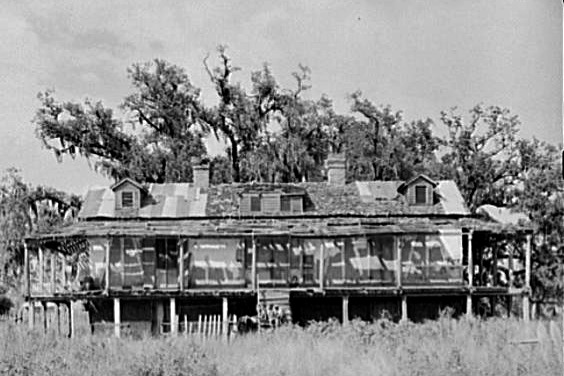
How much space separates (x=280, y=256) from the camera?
26.5m

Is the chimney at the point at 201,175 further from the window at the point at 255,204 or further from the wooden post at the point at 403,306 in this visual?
the wooden post at the point at 403,306

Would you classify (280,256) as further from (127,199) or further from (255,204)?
(127,199)

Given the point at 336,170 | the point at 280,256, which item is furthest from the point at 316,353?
the point at 336,170

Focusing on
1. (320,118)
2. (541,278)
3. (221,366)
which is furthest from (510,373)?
(320,118)

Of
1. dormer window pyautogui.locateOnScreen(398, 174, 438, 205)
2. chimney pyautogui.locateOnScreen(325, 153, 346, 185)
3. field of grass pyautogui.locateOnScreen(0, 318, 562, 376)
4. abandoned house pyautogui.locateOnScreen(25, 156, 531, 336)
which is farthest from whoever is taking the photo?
chimney pyautogui.locateOnScreen(325, 153, 346, 185)

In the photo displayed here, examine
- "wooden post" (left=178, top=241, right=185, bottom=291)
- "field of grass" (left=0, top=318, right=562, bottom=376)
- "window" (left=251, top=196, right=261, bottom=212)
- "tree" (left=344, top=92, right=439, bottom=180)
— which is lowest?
"field of grass" (left=0, top=318, right=562, bottom=376)

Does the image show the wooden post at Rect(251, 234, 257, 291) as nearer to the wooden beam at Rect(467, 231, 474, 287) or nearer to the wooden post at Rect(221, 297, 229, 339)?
the wooden post at Rect(221, 297, 229, 339)

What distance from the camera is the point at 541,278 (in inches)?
1182

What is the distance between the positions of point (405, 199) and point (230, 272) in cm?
606

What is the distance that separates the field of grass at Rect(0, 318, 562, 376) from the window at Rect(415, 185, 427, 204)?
7.37 m

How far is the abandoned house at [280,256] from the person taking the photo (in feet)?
81.9

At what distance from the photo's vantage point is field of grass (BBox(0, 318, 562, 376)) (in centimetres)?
1413

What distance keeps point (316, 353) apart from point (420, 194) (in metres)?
12.5

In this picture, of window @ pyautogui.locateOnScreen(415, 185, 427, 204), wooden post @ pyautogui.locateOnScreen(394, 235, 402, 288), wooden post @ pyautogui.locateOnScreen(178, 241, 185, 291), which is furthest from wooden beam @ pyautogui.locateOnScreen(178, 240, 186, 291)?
window @ pyautogui.locateOnScreen(415, 185, 427, 204)
